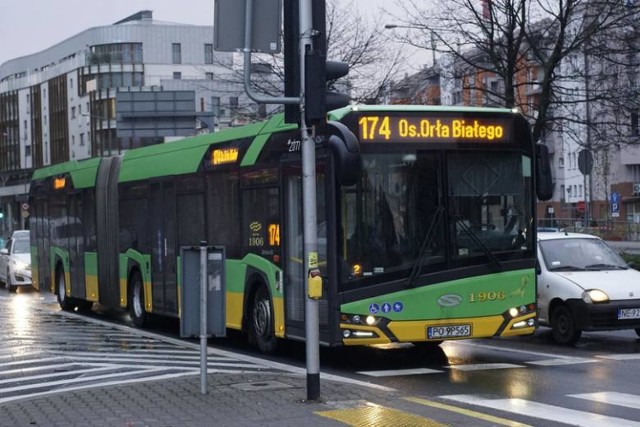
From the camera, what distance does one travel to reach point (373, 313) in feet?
43.6

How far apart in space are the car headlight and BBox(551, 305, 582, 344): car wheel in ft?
1.22

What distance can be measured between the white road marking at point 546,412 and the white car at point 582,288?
17.0ft

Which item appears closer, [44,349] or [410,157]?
[410,157]

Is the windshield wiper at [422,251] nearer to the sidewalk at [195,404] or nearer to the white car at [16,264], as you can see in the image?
the sidewalk at [195,404]

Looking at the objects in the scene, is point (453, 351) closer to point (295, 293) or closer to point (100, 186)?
point (295, 293)

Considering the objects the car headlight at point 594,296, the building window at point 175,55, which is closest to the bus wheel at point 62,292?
the car headlight at point 594,296

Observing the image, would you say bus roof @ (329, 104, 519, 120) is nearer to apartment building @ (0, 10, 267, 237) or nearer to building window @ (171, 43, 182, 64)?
apartment building @ (0, 10, 267, 237)

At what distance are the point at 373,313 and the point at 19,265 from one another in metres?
24.3

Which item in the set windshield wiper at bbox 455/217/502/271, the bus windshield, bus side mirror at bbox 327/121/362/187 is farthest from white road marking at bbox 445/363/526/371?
bus side mirror at bbox 327/121/362/187

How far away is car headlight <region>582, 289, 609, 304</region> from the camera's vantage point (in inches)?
628

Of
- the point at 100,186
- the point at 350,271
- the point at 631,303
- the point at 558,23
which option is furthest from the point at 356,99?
the point at 350,271

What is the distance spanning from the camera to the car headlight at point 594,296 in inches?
628

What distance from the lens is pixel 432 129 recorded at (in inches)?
542

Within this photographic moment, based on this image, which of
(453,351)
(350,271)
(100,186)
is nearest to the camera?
(350,271)
